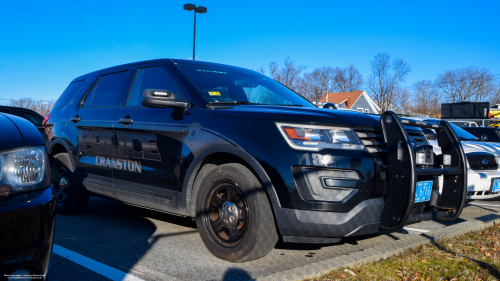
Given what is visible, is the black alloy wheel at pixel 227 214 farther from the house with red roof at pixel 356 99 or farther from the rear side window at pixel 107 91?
the house with red roof at pixel 356 99

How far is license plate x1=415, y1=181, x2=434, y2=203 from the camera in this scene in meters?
3.10

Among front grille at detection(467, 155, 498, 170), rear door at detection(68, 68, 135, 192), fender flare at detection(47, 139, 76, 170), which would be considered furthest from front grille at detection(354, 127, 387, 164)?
fender flare at detection(47, 139, 76, 170)

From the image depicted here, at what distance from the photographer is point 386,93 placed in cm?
4309

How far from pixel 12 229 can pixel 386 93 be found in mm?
44501

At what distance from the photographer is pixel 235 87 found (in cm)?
423

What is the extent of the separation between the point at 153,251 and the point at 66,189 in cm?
212

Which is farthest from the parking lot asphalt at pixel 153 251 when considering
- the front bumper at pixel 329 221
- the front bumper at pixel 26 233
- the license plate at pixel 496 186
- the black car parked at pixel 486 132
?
the black car parked at pixel 486 132

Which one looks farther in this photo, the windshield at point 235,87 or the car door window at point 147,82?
the car door window at point 147,82

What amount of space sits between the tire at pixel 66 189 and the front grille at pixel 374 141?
3593mm

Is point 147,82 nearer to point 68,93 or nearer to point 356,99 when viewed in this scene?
point 68,93

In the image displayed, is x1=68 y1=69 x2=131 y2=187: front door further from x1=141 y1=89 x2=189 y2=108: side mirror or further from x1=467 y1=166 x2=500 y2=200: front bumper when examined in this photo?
x1=467 y1=166 x2=500 y2=200: front bumper

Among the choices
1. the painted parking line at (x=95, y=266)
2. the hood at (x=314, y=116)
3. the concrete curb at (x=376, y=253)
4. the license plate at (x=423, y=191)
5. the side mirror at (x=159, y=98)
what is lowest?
the painted parking line at (x=95, y=266)

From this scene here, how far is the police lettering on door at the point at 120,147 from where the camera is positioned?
13.0ft

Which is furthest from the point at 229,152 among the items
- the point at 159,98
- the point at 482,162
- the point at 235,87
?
the point at 482,162
